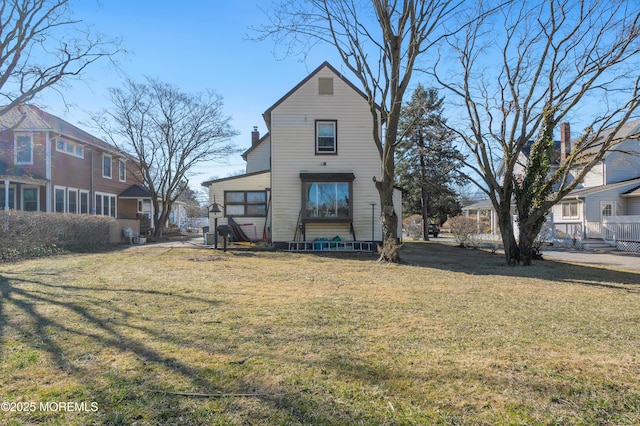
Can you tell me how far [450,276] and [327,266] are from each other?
3403 mm

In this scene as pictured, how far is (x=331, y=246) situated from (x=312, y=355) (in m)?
12.1

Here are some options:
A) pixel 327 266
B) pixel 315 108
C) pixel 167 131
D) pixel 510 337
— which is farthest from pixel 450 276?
pixel 167 131

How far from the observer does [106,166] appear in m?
24.8

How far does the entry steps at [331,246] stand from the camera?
1545 cm

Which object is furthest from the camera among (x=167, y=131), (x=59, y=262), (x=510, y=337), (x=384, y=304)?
(x=167, y=131)

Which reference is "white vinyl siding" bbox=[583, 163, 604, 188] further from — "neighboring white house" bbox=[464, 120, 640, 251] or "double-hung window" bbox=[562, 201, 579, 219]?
"double-hung window" bbox=[562, 201, 579, 219]

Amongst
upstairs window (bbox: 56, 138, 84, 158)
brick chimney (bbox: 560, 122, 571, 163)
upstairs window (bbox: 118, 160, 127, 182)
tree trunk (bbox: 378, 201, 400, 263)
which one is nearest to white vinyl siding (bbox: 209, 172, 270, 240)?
tree trunk (bbox: 378, 201, 400, 263)

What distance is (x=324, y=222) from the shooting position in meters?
15.7

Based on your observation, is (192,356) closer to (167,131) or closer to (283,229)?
(283,229)

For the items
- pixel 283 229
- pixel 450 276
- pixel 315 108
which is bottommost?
pixel 450 276

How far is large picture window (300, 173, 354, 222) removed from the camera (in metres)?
15.6

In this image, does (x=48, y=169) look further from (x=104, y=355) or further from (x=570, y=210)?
(x=570, y=210)

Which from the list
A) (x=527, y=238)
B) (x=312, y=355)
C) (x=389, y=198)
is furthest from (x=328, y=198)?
(x=312, y=355)

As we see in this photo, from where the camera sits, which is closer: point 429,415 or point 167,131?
point 429,415
